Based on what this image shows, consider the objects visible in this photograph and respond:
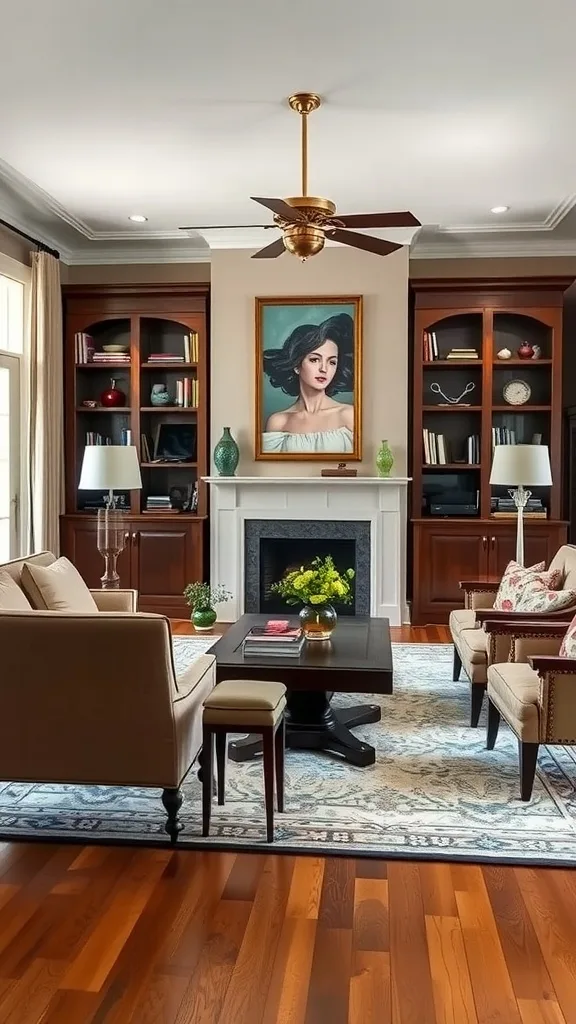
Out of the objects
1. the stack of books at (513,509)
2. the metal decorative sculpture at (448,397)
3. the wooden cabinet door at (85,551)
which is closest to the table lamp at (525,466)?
the stack of books at (513,509)

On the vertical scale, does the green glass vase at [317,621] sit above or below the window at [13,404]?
below

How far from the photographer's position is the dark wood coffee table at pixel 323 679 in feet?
11.4

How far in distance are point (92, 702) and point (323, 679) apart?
1058 millimetres

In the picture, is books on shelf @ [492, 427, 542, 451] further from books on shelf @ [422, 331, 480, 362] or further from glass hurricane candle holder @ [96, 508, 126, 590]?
glass hurricane candle holder @ [96, 508, 126, 590]

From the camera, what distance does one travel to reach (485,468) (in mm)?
6840

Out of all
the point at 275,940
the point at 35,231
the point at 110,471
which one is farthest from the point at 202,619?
the point at 275,940

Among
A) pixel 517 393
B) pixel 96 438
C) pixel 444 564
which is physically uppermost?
pixel 517 393

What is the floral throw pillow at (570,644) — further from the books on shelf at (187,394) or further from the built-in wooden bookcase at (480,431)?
the books on shelf at (187,394)

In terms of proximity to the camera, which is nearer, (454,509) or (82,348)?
(454,509)

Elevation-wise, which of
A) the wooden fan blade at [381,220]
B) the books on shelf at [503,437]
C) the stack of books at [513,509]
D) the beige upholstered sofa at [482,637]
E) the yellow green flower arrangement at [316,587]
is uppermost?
the wooden fan blade at [381,220]

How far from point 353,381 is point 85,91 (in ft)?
10.4

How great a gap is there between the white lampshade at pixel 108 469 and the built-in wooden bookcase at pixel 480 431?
2609mm

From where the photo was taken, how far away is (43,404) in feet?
21.4

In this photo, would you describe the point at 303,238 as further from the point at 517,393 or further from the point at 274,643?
the point at 517,393
